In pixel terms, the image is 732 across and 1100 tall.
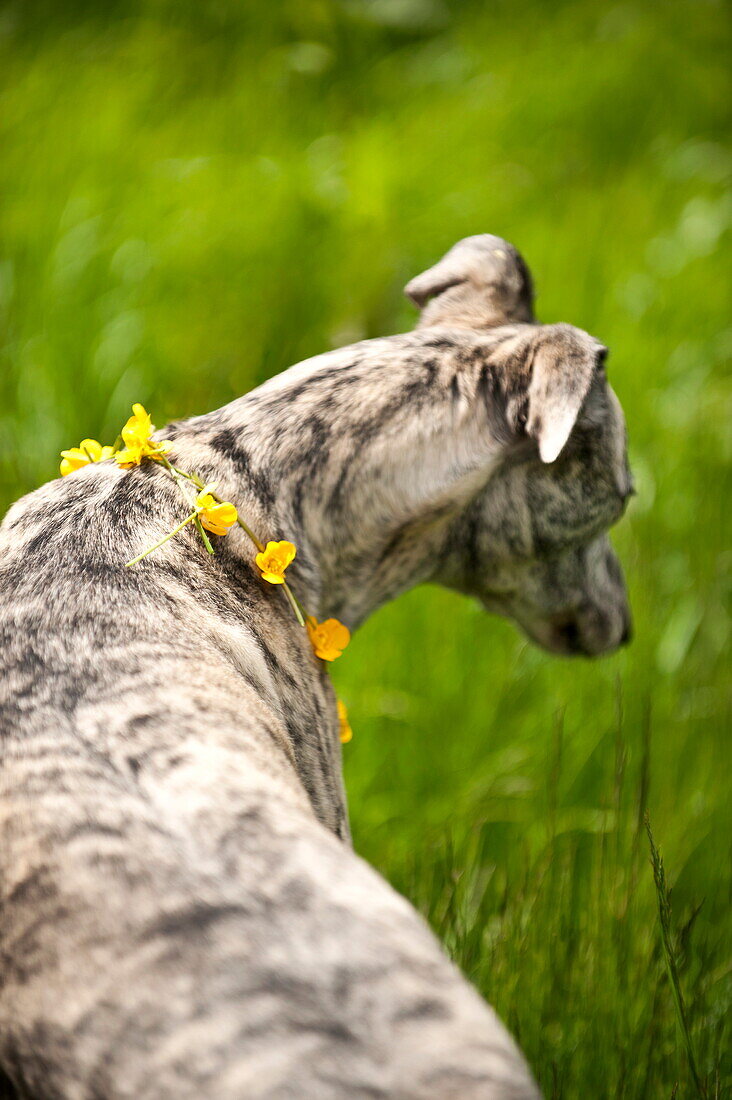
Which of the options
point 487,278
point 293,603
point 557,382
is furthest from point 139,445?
point 487,278

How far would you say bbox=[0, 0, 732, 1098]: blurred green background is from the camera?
85.6 inches

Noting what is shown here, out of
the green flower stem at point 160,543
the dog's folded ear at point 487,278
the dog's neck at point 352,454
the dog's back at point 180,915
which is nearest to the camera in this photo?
the dog's back at point 180,915

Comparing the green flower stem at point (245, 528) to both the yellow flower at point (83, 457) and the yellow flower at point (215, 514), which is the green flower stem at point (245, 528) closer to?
the yellow flower at point (215, 514)

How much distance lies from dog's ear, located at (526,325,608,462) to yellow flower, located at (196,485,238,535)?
46 cm

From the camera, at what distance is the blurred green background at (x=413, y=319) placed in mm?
2174

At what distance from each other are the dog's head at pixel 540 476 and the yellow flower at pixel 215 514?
47 centimetres

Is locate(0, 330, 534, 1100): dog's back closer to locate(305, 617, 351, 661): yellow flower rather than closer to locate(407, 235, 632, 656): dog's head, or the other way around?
locate(305, 617, 351, 661): yellow flower

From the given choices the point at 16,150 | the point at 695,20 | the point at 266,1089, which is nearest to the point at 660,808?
the point at 266,1089

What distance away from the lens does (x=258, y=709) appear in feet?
4.25

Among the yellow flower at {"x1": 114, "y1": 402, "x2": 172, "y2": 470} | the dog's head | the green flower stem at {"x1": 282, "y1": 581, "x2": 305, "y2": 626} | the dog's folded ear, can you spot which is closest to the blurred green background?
the dog's head

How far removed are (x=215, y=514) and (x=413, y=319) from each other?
2902mm

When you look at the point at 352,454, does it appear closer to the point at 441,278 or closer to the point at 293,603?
the point at 293,603

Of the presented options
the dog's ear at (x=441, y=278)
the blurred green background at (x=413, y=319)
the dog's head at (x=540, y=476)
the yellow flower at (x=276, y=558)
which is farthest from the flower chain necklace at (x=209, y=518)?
the dog's ear at (x=441, y=278)

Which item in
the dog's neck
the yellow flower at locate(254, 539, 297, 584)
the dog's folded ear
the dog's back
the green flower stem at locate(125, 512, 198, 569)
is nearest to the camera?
the dog's back
